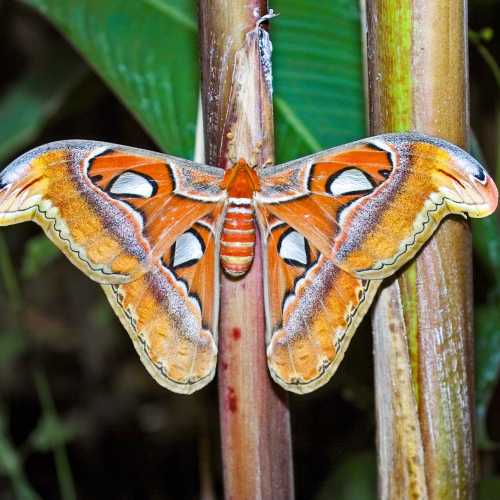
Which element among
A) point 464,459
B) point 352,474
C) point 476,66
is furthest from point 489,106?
point 464,459

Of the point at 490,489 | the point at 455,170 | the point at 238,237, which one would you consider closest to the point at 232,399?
the point at 238,237

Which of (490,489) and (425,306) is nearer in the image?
(425,306)

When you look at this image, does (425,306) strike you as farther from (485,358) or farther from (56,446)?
(56,446)

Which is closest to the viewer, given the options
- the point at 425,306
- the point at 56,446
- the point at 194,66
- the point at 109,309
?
the point at 425,306

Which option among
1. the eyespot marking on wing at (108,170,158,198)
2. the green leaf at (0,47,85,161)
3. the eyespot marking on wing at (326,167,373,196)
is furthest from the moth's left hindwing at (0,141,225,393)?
the green leaf at (0,47,85,161)

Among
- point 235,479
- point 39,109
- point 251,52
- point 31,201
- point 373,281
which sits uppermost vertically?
point 39,109

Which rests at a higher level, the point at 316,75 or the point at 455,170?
the point at 316,75

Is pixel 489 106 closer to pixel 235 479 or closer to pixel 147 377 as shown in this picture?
pixel 147 377
